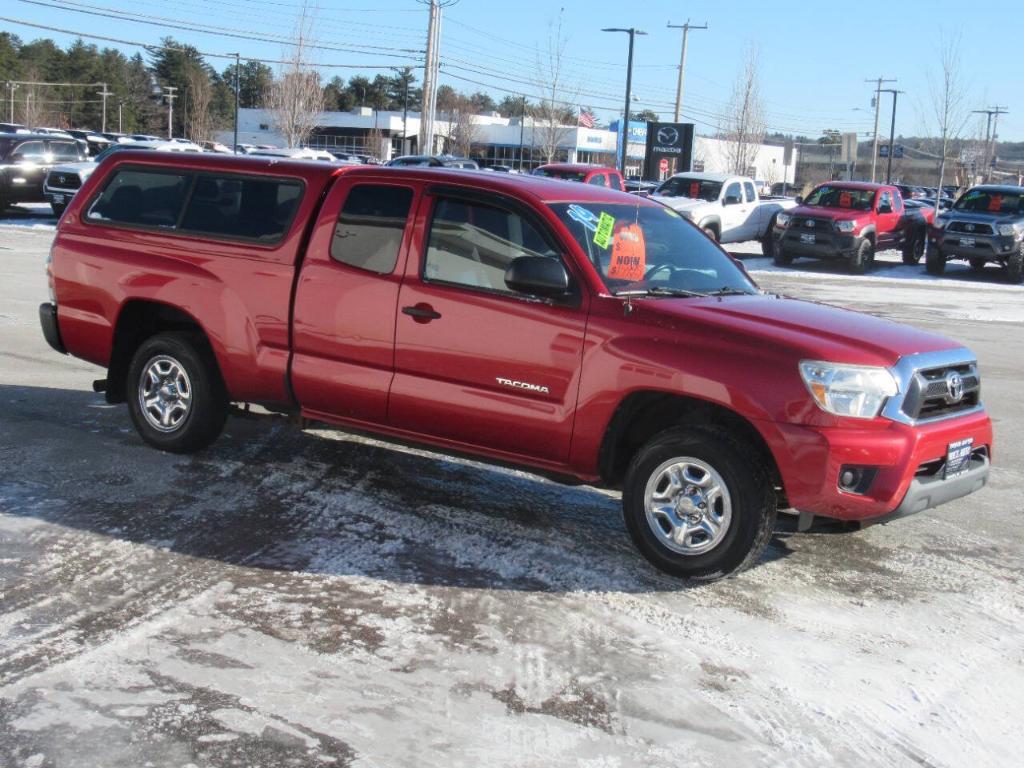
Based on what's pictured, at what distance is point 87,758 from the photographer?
3.47 m

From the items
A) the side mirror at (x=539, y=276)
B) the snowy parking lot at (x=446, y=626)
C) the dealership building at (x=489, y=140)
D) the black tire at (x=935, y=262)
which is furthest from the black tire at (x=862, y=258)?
the dealership building at (x=489, y=140)

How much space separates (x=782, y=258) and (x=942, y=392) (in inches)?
803

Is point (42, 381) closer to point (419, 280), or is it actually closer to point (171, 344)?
point (171, 344)

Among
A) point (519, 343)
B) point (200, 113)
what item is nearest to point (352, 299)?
point (519, 343)

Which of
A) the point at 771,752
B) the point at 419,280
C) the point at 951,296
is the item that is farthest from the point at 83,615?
the point at 951,296

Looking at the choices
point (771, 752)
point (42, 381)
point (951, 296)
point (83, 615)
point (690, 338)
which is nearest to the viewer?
point (771, 752)

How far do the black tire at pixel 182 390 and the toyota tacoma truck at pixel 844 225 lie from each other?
19.4 meters

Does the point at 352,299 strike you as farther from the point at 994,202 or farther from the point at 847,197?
Result: the point at 994,202

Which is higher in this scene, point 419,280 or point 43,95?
point 43,95

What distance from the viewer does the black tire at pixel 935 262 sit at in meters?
25.0

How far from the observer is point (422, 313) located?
5828 mm

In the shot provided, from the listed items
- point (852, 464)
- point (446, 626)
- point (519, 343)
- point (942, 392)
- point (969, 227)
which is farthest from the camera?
point (969, 227)

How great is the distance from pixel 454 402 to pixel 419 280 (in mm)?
677

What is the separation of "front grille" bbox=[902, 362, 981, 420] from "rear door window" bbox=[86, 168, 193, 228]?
434cm
